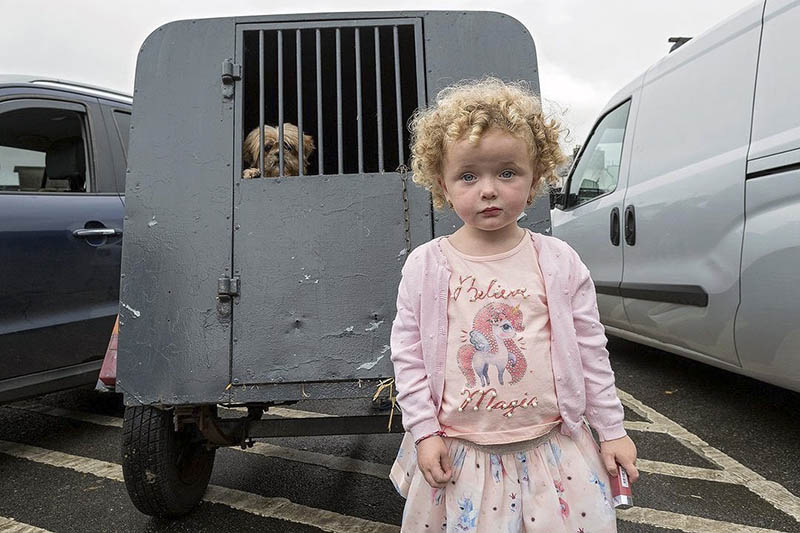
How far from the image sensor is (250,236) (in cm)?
203

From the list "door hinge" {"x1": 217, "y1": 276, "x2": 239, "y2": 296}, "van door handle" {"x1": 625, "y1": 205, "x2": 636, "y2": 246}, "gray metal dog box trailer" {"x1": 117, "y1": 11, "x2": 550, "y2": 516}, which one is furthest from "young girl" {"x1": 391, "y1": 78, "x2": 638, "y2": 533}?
"van door handle" {"x1": 625, "y1": 205, "x2": 636, "y2": 246}

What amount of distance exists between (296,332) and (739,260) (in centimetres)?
200

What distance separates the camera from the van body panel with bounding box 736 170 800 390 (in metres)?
2.45

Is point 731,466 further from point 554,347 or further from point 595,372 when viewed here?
point 554,347

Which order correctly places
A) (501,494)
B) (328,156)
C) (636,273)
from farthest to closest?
(636,273) < (328,156) < (501,494)

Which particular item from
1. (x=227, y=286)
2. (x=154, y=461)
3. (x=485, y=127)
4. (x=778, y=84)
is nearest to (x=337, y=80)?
(x=227, y=286)

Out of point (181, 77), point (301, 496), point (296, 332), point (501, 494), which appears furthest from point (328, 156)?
point (501, 494)

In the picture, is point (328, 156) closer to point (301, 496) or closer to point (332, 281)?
point (332, 281)

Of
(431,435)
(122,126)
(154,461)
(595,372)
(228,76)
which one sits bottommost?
(154,461)

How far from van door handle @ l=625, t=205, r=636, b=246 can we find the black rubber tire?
106 inches

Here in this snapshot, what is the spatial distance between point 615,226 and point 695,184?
2.91 feet

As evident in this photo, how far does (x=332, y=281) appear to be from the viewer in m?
2.02

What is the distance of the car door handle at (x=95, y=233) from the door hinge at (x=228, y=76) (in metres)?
1.69

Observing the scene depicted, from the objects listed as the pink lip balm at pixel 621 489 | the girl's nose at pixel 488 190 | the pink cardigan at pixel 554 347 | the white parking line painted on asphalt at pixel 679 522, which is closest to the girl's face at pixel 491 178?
the girl's nose at pixel 488 190
